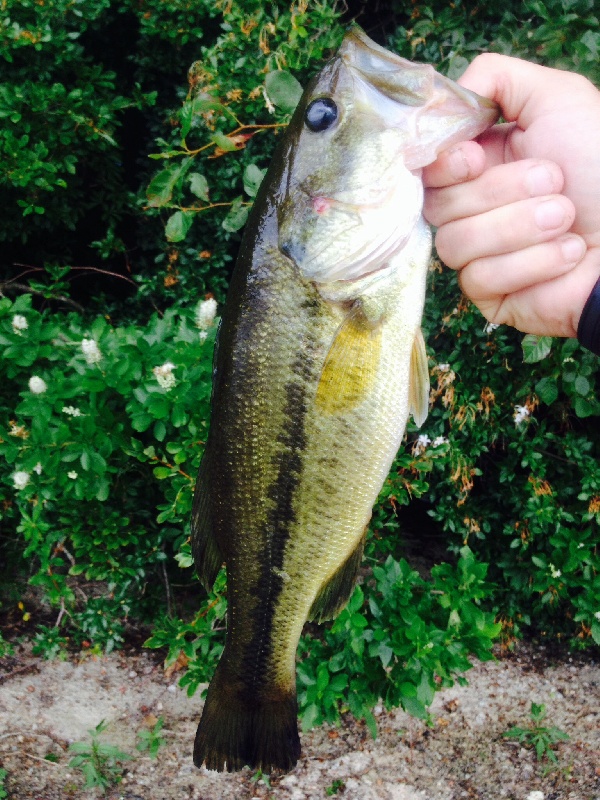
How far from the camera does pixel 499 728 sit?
10.4 feet

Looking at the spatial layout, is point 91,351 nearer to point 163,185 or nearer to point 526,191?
point 163,185

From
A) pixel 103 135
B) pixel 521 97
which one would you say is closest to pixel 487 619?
pixel 521 97

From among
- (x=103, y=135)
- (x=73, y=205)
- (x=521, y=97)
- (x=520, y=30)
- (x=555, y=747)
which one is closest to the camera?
(x=521, y=97)

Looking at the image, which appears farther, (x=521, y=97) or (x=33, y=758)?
(x=33, y=758)

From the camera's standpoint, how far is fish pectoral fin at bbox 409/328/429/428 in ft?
4.80

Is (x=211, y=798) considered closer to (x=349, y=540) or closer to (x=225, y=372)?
(x=349, y=540)

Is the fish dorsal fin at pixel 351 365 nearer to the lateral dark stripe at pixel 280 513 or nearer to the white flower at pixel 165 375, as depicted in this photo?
the lateral dark stripe at pixel 280 513

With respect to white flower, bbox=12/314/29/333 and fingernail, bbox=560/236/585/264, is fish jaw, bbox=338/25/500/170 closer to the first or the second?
fingernail, bbox=560/236/585/264

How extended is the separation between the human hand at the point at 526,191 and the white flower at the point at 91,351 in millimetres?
1406

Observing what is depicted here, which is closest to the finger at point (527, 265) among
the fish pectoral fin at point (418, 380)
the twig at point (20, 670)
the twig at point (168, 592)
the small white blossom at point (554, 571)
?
the fish pectoral fin at point (418, 380)

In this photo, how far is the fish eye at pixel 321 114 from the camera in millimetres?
1360

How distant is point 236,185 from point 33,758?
3.08 metres

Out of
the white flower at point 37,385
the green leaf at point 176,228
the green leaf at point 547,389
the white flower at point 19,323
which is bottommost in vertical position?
the white flower at point 37,385

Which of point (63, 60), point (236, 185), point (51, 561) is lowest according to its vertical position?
point (51, 561)
